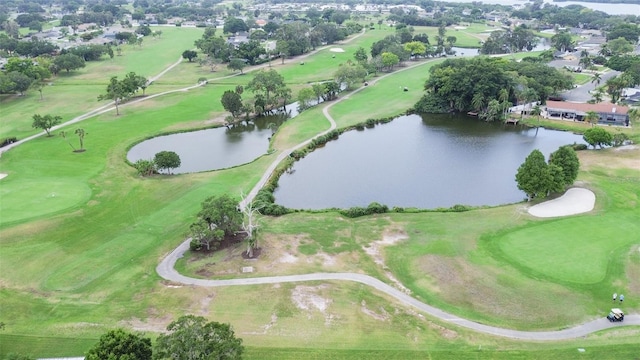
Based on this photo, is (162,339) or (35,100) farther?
(35,100)

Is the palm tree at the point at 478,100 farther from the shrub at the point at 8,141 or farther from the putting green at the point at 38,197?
the shrub at the point at 8,141

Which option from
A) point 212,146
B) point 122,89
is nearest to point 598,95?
point 212,146

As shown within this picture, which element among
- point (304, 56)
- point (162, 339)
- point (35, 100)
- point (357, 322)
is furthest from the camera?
point (304, 56)

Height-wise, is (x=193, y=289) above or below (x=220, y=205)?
below

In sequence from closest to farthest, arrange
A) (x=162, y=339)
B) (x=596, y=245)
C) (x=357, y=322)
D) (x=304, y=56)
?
(x=162, y=339), (x=357, y=322), (x=596, y=245), (x=304, y=56)

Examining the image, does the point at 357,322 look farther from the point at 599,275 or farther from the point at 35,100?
the point at 35,100

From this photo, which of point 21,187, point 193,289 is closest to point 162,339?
point 193,289
